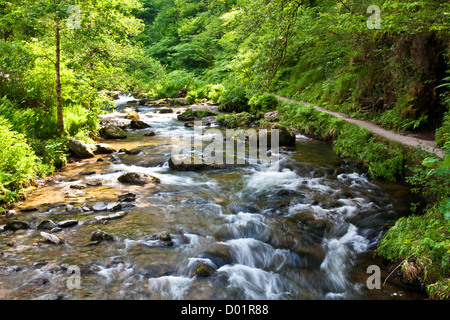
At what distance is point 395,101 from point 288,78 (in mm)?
12263

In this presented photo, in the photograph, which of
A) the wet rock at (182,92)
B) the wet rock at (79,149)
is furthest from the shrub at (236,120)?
the wet rock at (182,92)

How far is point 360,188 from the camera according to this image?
761 cm

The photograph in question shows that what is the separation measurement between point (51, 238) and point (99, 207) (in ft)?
4.66

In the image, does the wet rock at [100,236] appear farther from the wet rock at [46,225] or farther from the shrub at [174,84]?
the shrub at [174,84]

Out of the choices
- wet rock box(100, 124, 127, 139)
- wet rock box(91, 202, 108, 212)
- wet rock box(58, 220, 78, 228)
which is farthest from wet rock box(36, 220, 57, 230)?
wet rock box(100, 124, 127, 139)

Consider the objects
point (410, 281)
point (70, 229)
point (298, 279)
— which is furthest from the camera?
point (70, 229)

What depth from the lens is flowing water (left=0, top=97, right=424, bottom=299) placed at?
412cm

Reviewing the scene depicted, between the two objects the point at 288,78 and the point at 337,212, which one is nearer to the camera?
the point at 337,212

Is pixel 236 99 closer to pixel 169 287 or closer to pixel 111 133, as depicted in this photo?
pixel 111 133

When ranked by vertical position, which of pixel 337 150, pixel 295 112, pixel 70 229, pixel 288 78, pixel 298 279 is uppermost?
pixel 288 78

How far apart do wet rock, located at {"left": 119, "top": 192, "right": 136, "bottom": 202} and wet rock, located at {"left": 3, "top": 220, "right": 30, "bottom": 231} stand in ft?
6.37

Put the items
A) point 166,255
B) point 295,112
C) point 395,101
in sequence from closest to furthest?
1. point 166,255
2. point 395,101
3. point 295,112

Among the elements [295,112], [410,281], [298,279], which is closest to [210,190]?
[298,279]
